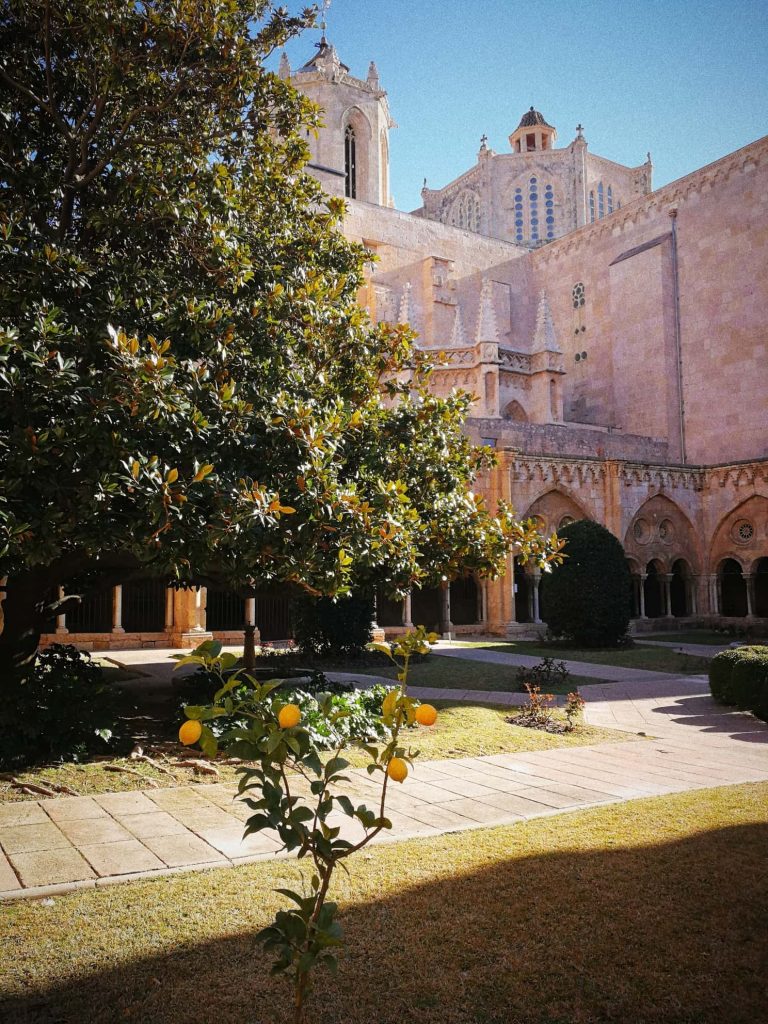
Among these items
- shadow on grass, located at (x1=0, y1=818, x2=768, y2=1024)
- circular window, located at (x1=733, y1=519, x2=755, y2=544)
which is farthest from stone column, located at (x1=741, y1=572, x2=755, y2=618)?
shadow on grass, located at (x1=0, y1=818, x2=768, y2=1024)

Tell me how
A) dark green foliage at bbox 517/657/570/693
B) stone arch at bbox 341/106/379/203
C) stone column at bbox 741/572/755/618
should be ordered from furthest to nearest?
stone arch at bbox 341/106/379/203 → stone column at bbox 741/572/755/618 → dark green foliage at bbox 517/657/570/693

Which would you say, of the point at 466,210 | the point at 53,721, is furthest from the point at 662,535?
the point at 466,210

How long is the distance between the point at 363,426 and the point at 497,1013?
629 centimetres

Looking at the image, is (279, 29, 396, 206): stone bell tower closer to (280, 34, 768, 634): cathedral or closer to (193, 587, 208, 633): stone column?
(280, 34, 768, 634): cathedral

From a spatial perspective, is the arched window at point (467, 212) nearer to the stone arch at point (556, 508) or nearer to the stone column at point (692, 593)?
the stone column at point (692, 593)

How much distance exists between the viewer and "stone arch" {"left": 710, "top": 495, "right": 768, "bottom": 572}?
2473cm

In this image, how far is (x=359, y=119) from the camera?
46688 millimetres

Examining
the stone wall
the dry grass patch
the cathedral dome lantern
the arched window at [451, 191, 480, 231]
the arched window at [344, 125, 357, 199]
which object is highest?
the cathedral dome lantern

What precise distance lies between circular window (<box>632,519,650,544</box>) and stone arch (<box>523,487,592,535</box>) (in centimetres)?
244

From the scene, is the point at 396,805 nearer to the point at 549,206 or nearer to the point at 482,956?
the point at 482,956

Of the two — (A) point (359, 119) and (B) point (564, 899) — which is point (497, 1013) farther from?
(A) point (359, 119)

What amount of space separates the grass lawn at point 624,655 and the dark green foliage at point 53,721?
10907 mm

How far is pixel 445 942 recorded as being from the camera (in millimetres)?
3305

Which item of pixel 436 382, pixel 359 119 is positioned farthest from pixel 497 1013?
pixel 359 119
